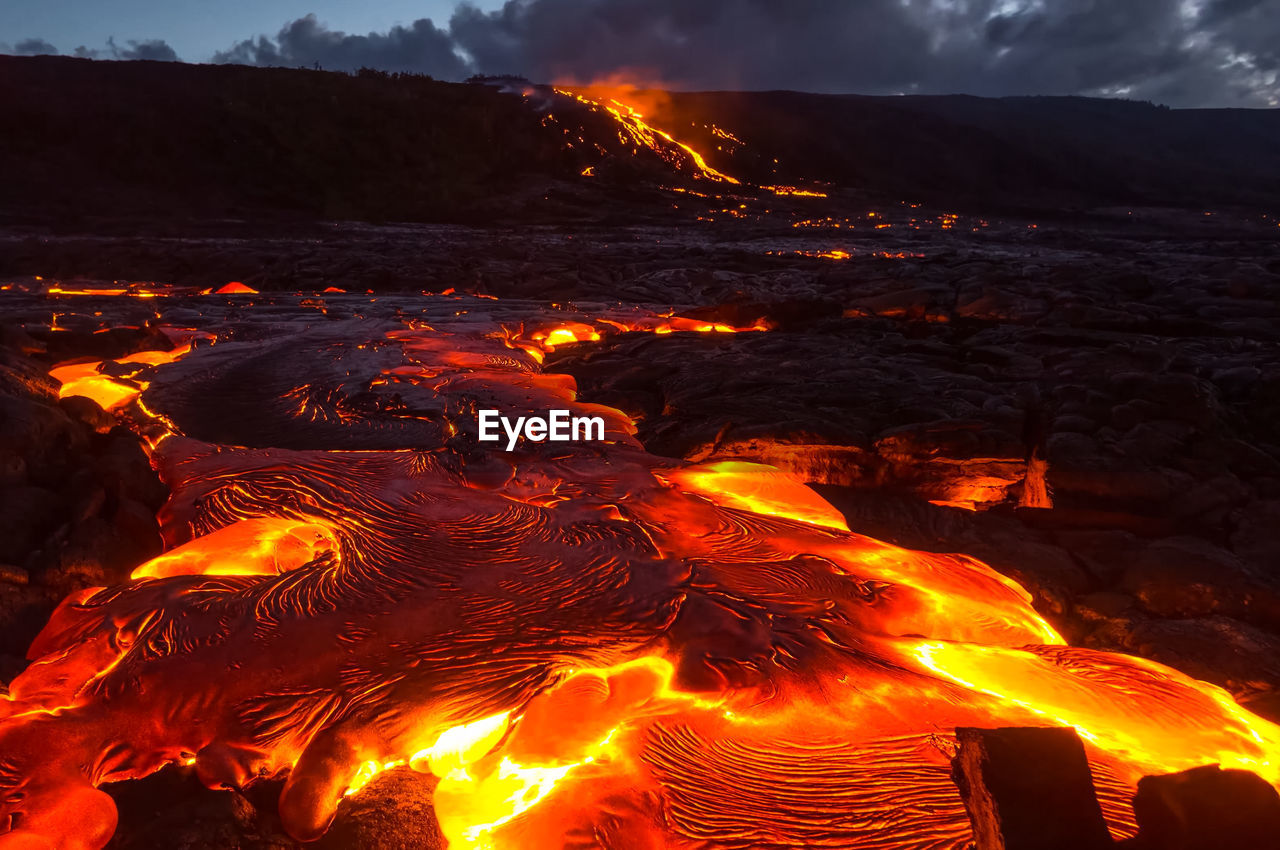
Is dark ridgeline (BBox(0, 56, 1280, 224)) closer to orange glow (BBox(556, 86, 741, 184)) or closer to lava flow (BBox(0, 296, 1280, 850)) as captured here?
orange glow (BBox(556, 86, 741, 184))

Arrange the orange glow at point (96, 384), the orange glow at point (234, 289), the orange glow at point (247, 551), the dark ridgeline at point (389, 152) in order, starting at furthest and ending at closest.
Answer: the dark ridgeline at point (389, 152) → the orange glow at point (234, 289) → the orange glow at point (96, 384) → the orange glow at point (247, 551)

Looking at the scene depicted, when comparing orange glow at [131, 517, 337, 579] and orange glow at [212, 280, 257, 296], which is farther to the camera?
orange glow at [212, 280, 257, 296]

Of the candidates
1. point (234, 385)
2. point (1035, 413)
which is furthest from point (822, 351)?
point (234, 385)

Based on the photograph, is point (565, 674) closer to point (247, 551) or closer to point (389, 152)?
point (247, 551)

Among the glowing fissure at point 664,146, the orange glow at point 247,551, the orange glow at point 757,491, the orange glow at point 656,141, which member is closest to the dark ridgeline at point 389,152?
the glowing fissure at point 664,146

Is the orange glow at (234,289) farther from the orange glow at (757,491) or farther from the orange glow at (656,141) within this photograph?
the orange glow at (656,141)
